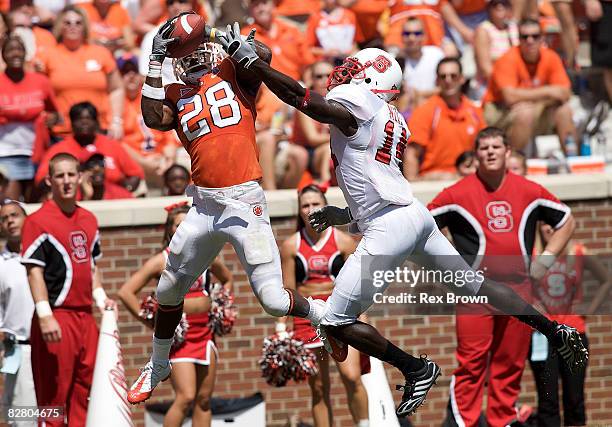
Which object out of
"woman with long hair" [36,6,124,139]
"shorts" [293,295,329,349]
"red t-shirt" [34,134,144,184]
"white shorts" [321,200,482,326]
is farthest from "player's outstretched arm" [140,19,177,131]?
"woman with long hair" [36,6,124,139]

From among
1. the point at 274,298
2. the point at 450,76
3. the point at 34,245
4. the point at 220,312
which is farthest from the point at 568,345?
the point at 450,76

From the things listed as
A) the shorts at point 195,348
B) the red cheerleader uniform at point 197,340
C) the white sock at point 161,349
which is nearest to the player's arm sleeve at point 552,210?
the red cheerleader uniform at point 197,340

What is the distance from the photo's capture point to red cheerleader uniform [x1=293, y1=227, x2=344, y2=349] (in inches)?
411

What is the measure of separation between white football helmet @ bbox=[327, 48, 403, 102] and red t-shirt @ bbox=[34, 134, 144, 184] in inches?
156

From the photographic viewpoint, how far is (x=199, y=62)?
8.12 metres

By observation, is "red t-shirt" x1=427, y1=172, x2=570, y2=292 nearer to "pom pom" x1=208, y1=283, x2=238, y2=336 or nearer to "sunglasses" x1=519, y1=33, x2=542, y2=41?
"pom pom" x1=208, y1=283, x2=238, y2=336

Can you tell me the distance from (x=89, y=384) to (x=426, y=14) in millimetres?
5821

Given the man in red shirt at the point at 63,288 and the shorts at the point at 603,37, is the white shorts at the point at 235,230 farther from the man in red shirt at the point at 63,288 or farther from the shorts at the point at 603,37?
the shorts at the point at 603,37

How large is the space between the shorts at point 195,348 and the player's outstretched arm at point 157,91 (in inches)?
96.2

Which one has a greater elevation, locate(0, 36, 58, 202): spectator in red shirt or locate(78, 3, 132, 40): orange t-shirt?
locate(78, 3, 132, 40): orange t-shirt

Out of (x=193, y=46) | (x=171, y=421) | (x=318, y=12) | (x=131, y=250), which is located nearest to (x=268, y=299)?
(x=193, y=46)

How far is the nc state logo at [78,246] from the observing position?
10023mm

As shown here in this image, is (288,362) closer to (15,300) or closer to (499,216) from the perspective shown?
(499,216)

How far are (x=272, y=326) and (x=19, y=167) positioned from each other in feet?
8.73
